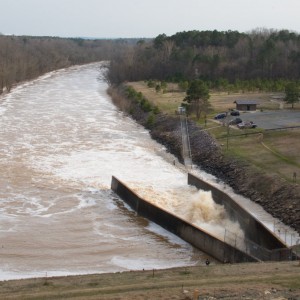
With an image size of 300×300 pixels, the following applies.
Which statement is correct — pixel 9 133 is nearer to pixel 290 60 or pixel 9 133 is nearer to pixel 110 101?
pixel 110 101

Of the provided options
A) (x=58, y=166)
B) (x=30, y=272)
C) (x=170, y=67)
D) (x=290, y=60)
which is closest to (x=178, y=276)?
(x=30, y=272)

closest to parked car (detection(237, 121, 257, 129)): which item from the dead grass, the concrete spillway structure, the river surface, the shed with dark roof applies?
the river surface

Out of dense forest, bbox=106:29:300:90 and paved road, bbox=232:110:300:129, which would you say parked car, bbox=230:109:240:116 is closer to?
paved road, bbox=232:110:300:129

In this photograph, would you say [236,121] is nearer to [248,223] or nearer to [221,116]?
[221,116]

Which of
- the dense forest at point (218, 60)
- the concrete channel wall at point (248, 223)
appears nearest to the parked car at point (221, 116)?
the concrete channel wall at point (248, 223)

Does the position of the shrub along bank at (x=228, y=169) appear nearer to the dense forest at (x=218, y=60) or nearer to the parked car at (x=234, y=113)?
the parked car at (x=234, y=113)

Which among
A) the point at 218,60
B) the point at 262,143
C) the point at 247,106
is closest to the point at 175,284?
the point at 262,143

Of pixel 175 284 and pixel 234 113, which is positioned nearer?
pixel 175 284
